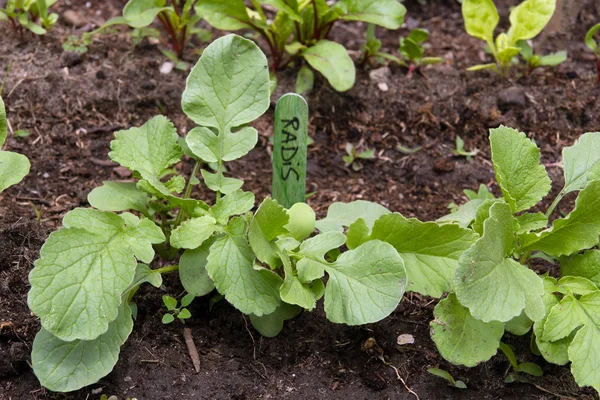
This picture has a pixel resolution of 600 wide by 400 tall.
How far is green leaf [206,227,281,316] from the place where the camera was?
1.67 metres

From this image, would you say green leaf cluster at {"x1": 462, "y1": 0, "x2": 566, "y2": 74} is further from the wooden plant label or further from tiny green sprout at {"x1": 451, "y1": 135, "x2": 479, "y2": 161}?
the wooden plant label

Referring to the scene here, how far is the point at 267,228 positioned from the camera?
1.75 metres

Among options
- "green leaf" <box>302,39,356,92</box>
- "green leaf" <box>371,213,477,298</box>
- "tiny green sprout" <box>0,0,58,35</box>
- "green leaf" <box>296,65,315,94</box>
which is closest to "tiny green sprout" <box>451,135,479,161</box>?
"green leaf" <box>302,39,356,92</box>

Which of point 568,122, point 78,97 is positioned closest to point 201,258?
point 78,97

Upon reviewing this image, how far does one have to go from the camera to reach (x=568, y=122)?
2.69 metres

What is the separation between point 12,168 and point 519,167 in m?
1.32

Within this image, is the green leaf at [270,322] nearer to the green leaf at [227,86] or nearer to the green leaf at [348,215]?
the green leaf at [348,215]

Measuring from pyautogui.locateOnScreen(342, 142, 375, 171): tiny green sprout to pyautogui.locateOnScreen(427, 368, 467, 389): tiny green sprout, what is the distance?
0.94 metres

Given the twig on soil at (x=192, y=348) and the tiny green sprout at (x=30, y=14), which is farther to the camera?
the tiny green sprout at (x=30, y=14)

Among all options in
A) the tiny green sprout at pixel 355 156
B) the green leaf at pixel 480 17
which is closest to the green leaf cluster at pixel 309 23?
the tiny green sprout at pixel 355 156

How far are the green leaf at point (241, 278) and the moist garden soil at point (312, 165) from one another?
0.21m

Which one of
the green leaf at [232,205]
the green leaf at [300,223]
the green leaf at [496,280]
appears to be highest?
the green leaf at [496,280]

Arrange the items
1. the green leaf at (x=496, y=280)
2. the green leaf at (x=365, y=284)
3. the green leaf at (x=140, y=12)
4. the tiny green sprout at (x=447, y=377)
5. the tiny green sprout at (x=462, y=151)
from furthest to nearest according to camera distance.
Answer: the tiny green sprout at (x=462, y=151)
the green leaf at (x=140, y=12)
the tiny green sprout at (x=447, y=377)
the green leaf at (x=365, y=284)
the green leaf at (x=496, y=280)

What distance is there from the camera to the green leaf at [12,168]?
1.83 metres
